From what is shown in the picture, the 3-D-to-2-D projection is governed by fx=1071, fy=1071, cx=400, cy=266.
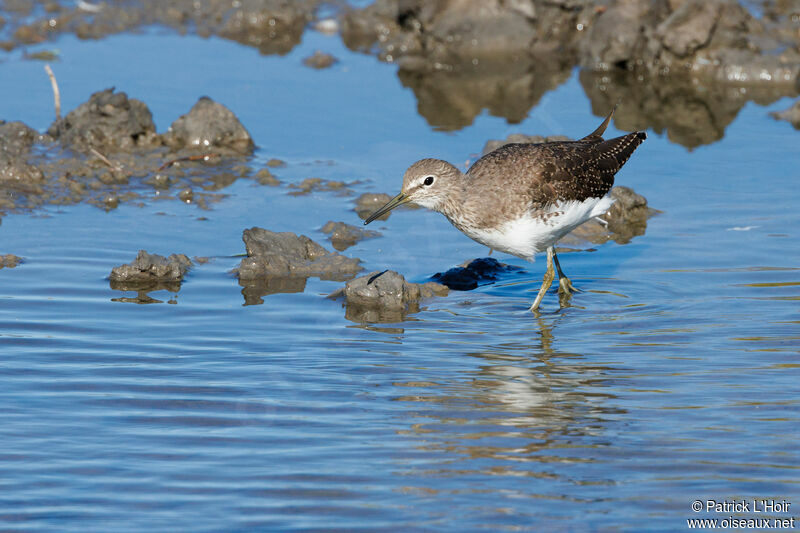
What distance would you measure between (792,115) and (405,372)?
7.59m

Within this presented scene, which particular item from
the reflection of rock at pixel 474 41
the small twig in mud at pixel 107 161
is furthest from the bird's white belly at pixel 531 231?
the reflection of rock at pixel 474 41

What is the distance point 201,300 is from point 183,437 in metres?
2.49

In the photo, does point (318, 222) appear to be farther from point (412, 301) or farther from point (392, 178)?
point (412, 301)

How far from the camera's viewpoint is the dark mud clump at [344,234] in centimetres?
1016

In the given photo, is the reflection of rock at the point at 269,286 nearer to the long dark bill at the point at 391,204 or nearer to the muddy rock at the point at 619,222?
the long dark bill at the point at 391,204

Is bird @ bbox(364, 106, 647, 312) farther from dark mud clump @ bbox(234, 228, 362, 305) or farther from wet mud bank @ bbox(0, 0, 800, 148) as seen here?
wet mud bank @ bbox(0, 0, 800, 148)

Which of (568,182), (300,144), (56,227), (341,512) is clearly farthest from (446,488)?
(300,144)

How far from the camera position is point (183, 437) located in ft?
21.2

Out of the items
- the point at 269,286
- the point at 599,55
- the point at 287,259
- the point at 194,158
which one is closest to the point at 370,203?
the point at 287,259

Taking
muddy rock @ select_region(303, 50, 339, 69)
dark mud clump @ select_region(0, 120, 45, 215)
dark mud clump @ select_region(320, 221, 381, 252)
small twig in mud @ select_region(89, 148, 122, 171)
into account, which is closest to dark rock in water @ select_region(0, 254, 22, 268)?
dark mud clump @ select_region(0, 120, 45, 215)

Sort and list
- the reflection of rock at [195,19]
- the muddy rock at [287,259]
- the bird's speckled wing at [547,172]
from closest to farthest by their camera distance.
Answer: the bird's speckled wing at [547,172] → the muddy rock at [287,259] → the reflection of rock at [195,19]

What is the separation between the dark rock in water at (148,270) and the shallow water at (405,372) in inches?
6.4

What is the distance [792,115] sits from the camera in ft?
42.2

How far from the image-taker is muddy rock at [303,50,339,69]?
1518 cm
